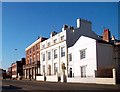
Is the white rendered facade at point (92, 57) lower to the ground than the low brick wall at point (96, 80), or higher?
higher

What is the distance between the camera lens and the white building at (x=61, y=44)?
45.6 metres

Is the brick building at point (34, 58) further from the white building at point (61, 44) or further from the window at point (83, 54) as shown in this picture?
the window at point (83, 54)

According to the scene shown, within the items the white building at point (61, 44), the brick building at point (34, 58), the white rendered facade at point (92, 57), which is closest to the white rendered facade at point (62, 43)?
the white building at point (61, 44)

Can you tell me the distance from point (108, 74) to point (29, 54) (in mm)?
39139

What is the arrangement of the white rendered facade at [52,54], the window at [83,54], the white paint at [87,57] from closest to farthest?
the white paint at [87,57] < the window at [83,54] < the white rendered facade at [52,54]

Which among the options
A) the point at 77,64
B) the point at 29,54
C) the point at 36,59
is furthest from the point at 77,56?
the point at 29,54

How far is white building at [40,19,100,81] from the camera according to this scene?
4562 cm

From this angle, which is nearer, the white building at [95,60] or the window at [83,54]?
the white building at [95,60]

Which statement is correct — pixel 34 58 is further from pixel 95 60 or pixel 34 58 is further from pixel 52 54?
pixel 95 60

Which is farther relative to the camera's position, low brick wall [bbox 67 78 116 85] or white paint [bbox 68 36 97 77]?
white paint [bbox 68 36 97 77]

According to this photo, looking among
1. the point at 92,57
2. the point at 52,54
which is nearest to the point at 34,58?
the point at 52,54

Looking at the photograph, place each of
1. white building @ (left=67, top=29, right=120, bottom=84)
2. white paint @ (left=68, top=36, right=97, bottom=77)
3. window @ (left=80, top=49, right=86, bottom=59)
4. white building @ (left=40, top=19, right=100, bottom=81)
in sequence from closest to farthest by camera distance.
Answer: white building @ (left=67, top=29, right=120, bottom=84)
white paint @ (left=68, top=36, right=97, bottom=77)
window @ (left=80, top=49, right=86, bottom=59)
white building @ (left=40, top=19, right=100, bottom=81)

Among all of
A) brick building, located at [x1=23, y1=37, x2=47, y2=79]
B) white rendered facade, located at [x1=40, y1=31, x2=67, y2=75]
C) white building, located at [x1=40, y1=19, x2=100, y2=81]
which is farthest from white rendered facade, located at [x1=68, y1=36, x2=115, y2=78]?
brick building, located at [x1=23, y1=37, x2=47, y2=79]

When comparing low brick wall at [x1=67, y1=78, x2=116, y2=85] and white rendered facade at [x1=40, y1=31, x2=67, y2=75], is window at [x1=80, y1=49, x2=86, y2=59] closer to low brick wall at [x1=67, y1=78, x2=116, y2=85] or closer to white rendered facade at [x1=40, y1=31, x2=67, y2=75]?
low brick wall at [x1=67, y1=78, x2=116, y2=85]
